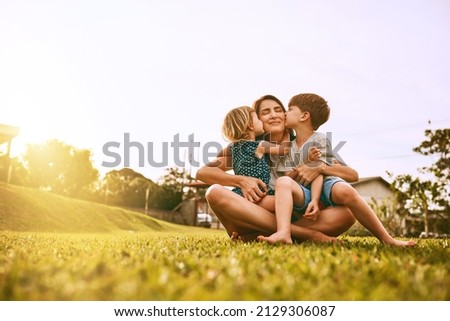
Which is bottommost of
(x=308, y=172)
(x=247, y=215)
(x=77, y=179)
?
(x=247, y=215)

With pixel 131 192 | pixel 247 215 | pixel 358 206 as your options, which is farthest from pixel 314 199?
pixel 131 192

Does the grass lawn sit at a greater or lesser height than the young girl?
lesser

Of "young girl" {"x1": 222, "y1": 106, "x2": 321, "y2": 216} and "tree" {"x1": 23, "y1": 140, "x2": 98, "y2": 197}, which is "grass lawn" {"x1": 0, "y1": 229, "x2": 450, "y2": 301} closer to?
"young girl" {"x1": 222, "y1": 106, "x2": 321, "y2": 216}

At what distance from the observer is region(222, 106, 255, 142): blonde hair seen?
4.09 meters

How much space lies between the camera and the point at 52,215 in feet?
45.5

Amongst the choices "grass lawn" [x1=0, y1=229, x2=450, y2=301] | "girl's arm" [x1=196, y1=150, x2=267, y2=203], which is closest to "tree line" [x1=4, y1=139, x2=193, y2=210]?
"girl's arm" [x1=196, y1=150, x2=267, y2=203]

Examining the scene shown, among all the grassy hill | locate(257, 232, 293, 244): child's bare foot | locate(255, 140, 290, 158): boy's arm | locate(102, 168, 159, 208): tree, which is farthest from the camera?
locate(102, 168, 159, 208): tree

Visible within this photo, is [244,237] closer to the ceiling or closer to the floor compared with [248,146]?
closer to the floor

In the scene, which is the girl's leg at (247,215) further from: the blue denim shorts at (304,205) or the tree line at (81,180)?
the tree line at (81,180)

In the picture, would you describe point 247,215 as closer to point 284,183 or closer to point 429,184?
point 284,183

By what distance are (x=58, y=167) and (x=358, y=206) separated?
43845 millimetres

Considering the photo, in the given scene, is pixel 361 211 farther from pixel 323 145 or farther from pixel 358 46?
pixel 358 46

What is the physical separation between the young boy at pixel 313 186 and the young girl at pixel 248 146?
182 millimetres
